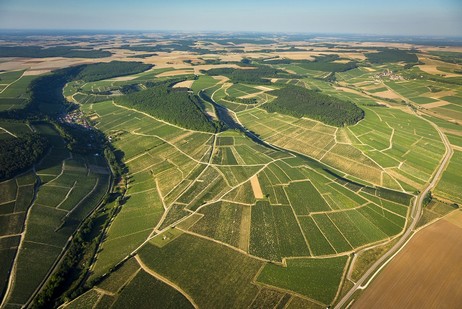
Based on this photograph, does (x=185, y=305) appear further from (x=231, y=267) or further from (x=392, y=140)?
(x=392, y=140)

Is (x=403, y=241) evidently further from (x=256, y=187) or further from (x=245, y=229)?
(x=256, y=187)

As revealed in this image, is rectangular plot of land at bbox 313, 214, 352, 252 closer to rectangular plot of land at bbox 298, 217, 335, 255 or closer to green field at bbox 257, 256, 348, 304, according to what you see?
rectangular plot of land at bbox 298, 217, 335, 255

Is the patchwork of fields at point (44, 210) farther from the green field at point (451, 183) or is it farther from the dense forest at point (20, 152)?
the green field at point (451, 183)

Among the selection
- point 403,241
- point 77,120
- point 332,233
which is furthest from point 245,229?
point 77,120

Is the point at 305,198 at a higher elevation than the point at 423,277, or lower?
lower

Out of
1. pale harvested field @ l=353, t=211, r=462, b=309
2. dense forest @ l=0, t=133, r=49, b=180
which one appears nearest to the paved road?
pale harvested field @ l=353, t=211, r=462, b=309

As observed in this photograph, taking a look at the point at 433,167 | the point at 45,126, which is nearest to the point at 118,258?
the point at 45,126
